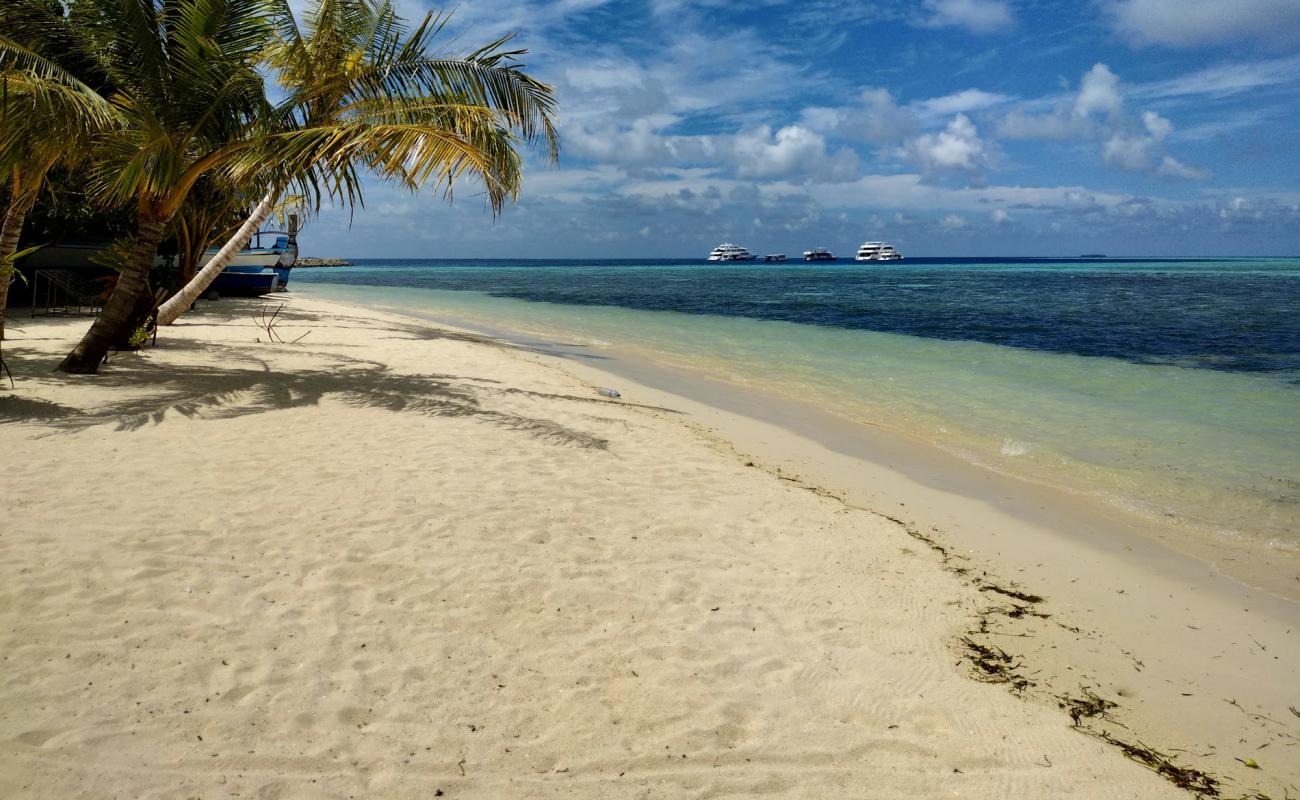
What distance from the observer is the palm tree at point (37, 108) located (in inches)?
256

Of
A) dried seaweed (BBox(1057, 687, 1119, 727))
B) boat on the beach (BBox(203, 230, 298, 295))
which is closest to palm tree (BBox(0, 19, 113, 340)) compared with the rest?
dried seaweed (BBox(1057, 687, 1119, 727))

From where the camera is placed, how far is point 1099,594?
15.1 feet

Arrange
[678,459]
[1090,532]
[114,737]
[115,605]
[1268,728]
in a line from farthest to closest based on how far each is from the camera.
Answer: [678,459], [1090,532], [115,605], [1268,728], [114,737]

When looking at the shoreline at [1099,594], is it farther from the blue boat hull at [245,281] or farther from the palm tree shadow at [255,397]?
the blue boat hull at [245,281]

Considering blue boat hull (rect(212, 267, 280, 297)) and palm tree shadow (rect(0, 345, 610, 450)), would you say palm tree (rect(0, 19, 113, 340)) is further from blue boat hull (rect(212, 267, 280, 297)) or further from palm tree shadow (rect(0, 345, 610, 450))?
blue boat hull (rect(212, 267, 280, 297))

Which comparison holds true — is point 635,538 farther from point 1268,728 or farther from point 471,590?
point 1268,728

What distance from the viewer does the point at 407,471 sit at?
5.83m

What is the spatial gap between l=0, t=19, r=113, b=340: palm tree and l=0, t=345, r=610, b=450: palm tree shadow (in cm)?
174

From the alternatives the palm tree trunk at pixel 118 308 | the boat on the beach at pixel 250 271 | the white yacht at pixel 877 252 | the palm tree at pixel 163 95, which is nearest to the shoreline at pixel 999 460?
the palm tree at pixel 163 95

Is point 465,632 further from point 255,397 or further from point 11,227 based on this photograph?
point 11,227

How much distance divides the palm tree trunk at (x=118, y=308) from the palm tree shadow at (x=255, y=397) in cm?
25

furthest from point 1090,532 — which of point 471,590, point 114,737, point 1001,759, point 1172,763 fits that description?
point 114,737

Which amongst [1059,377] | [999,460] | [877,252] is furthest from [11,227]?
[877,252]

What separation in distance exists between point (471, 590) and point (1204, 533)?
5530mm
